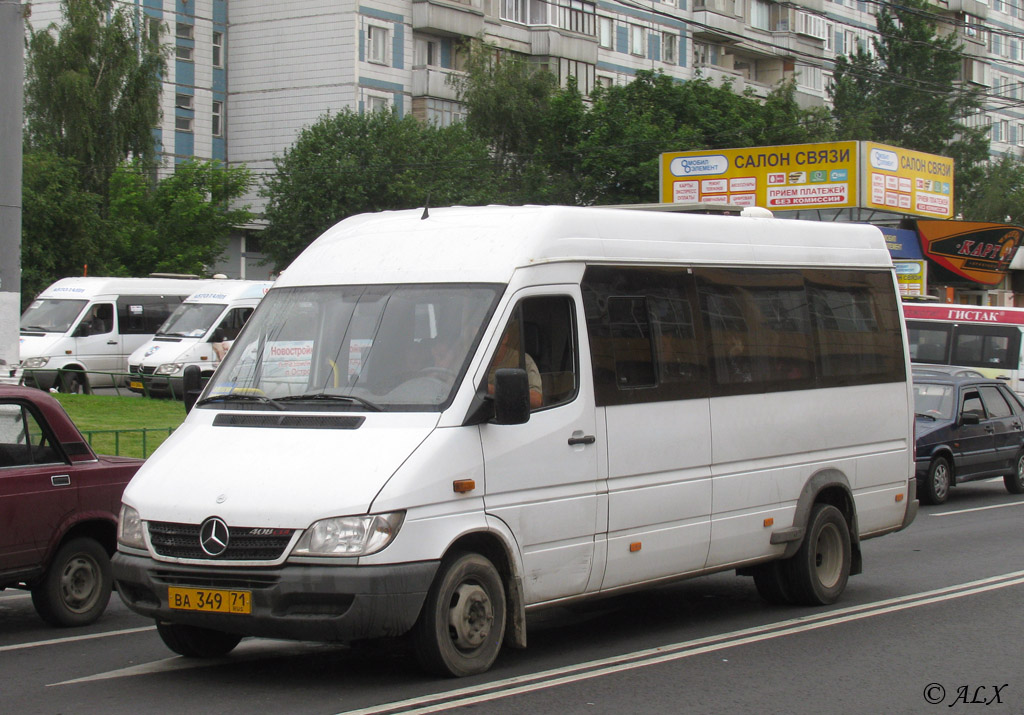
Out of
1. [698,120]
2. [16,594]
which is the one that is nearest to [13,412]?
[16,594]

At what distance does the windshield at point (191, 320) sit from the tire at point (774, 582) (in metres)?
22.2

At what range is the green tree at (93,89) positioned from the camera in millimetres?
45469

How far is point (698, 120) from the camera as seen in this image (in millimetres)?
51438

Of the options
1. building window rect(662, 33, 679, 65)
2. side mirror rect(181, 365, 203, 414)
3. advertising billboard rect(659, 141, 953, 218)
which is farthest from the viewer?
building window rect(662, 33, 679, 65)

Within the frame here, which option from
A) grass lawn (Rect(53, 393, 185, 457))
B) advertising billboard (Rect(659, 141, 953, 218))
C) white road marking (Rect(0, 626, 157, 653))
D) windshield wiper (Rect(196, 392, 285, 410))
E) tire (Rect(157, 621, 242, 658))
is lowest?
white road marking (Rect(0, 626, 157, 653))

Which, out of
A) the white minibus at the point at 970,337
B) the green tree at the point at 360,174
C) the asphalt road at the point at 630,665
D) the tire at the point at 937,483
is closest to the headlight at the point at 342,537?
the asphalt road at the point at 630,665

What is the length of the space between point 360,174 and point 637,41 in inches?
899

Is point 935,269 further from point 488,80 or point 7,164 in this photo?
point 7,164

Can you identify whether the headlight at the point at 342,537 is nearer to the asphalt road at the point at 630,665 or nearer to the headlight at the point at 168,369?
the asphalt road at the point at 630,665

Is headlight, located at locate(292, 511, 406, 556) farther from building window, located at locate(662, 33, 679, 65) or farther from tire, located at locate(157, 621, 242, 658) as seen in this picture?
building window, located at locate(662, 33, 679, 65)

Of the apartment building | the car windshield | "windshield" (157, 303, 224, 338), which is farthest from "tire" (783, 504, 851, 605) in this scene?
the apartment building

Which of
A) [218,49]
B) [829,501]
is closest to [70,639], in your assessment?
[829,501]

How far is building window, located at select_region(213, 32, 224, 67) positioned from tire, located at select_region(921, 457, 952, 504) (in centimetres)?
4445

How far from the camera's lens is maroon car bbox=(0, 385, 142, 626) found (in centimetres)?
866
